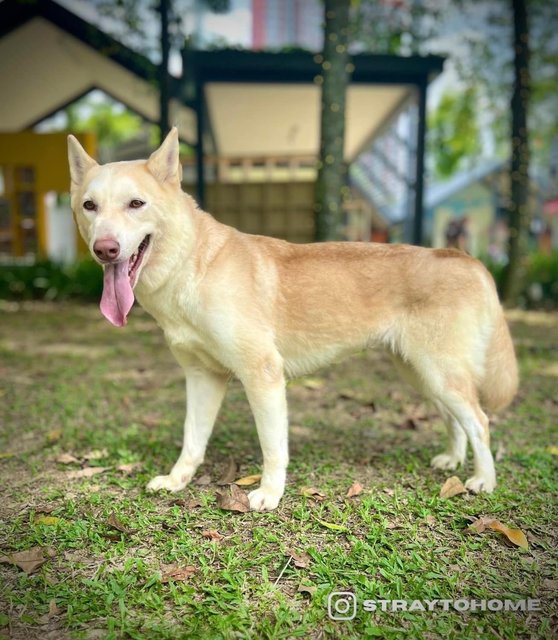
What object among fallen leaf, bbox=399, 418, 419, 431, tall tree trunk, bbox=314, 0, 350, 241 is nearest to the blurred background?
tall tree trunk, bbox=314, 0, 350, 241

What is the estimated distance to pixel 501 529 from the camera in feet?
9.60

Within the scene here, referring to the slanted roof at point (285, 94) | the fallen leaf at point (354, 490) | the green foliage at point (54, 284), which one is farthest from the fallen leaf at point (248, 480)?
the slanted roof at point (285, 94)

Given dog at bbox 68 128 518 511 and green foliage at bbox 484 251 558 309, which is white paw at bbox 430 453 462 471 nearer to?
dog at bbox 68 128 518 511

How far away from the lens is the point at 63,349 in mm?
7508

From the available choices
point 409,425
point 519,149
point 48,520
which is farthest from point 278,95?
point 48,520

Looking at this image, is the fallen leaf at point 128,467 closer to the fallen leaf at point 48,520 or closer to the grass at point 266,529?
the grass at point 266,529

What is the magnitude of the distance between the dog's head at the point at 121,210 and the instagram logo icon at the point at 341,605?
5.44ft

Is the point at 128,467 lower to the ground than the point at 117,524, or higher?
lower

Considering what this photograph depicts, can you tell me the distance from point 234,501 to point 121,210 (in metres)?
1.64

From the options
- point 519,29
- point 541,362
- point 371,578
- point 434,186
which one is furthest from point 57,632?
point 434,186

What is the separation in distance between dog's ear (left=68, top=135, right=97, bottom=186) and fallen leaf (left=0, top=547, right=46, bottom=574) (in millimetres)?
1859

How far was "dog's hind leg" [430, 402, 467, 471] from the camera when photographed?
3.81 metres

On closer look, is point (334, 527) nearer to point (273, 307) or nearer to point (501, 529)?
point (501, 529)

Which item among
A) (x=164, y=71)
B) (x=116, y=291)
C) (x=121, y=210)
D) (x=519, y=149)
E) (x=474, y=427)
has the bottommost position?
(x=474, y=427)
